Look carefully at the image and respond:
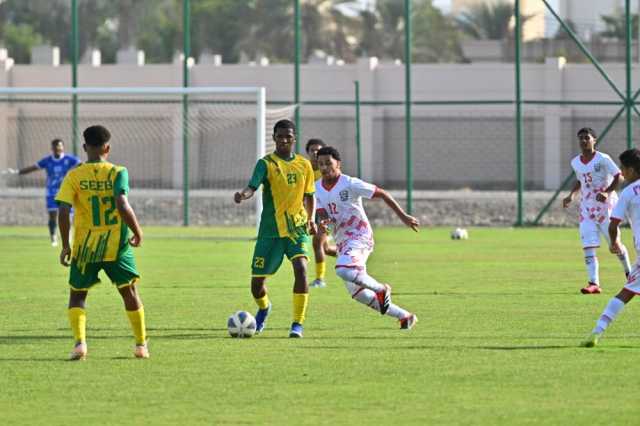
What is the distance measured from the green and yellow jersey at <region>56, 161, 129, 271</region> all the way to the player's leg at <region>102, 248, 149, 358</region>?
7cm

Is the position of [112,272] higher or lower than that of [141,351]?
higher

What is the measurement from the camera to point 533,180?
50781mm

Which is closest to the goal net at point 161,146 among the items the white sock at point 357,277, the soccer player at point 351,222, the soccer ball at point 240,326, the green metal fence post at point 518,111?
the green metal fence post at point 518,111

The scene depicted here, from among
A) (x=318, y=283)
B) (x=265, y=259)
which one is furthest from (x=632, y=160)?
(x=318, y=283)

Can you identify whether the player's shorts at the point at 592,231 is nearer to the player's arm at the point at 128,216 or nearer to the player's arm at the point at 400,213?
the player's arm at the point at 400,213

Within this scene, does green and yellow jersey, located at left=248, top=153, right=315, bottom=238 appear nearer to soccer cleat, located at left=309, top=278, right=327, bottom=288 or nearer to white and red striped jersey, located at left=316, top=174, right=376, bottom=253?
white and red striped jersey, located at left=316, top=174, right=376, bottom=253

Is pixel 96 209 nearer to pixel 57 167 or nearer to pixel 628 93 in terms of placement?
pixel 57 167

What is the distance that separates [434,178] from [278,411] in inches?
1803

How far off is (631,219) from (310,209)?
119 inches

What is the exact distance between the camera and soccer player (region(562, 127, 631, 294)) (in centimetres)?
1783

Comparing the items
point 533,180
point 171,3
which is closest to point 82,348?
point 533,180

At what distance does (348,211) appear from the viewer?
13.5 m

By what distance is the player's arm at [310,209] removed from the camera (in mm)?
13359

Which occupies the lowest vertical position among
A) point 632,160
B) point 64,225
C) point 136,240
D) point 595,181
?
point 136,240
